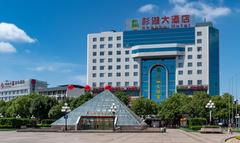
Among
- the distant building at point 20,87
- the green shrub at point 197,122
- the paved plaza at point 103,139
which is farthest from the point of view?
the distant building at point 20,87

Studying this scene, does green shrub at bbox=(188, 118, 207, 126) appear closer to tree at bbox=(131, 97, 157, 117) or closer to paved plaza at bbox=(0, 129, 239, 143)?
paved plaza at bbox=(0, 129, 239, 143)

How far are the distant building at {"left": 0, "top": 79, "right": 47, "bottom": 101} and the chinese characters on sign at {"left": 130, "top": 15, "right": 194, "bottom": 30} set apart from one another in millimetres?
71135

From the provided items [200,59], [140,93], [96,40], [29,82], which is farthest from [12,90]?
[200,59]

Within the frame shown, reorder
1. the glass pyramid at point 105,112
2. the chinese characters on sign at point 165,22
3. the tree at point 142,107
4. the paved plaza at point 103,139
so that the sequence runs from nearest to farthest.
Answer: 1. the paved plaza at point 103,139
2. the glass pyramid at point 105,112
3. the tree at point 142,107
4. the chinese characters on sign at point 165,22

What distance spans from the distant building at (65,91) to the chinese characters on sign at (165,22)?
40972 millimetres

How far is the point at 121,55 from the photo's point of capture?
138875 mm

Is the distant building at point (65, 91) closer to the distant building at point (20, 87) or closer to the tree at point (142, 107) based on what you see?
the distant building at point (20, 87)

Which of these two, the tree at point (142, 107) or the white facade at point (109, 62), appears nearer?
the tree at point (142, 107)

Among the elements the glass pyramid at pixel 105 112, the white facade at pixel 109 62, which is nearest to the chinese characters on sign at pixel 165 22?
the white facade at pixel 109 62

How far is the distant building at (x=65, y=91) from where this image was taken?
162 meters

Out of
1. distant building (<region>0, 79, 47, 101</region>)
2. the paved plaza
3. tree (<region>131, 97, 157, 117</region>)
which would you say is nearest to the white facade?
tree (<region>131, 97, 157, 117</region>)

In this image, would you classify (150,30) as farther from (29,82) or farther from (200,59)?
(29,82)

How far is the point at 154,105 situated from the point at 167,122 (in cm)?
648

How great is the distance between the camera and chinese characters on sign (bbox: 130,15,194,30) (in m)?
128
